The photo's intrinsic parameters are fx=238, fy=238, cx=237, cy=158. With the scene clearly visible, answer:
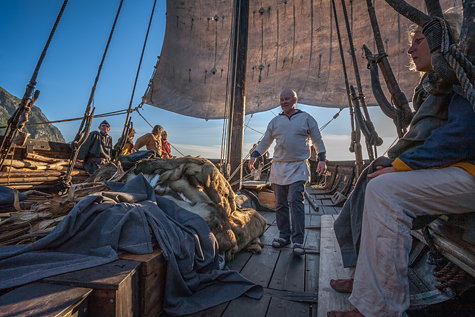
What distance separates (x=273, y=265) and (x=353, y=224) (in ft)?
3.03

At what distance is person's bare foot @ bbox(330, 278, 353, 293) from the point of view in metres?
1.34

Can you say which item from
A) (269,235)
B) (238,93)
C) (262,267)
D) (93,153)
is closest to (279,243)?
(269,235)

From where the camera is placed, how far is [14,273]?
90 cm

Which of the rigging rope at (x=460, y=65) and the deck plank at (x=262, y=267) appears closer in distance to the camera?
the rigging rope at (x=460, y=65)

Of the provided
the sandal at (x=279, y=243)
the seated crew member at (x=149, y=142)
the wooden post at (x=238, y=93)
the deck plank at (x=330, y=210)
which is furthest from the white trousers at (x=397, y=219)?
the seated crew member at (x=149, y=142)

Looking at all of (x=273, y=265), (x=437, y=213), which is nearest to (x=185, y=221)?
(x=273, y=265)

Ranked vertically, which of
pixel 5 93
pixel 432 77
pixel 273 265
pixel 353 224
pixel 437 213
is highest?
pixel 5 93

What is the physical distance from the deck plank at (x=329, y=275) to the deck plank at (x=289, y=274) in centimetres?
17

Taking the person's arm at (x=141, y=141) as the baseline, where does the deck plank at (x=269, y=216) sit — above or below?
below

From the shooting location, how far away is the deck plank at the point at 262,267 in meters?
1.68

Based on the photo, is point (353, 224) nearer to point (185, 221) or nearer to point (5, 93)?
point (185, 221)

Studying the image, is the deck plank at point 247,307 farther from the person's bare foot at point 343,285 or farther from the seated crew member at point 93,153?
the seated crew member at point 93,153

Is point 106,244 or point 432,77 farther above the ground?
point 432,77

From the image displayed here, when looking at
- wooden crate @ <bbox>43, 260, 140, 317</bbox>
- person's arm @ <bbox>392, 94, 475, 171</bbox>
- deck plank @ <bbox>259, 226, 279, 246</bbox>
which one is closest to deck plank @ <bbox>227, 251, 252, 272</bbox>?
deck plank @ <bbox>259, 226, 279, 246</bbox>
